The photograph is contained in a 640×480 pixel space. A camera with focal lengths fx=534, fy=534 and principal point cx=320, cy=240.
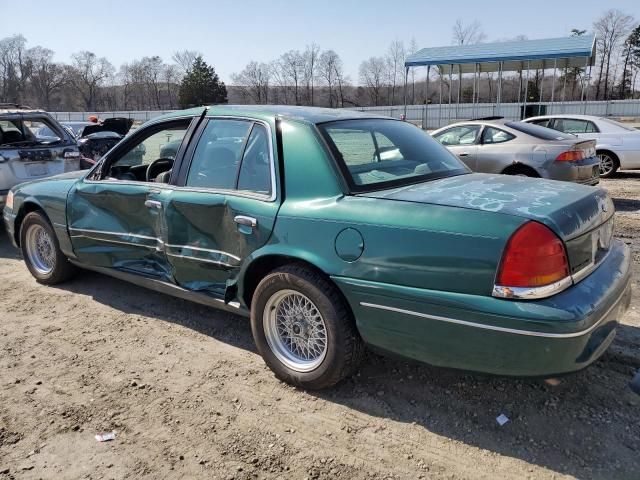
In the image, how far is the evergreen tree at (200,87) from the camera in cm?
6400

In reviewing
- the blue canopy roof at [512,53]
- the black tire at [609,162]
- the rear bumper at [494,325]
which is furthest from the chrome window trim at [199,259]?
the blue canopy roof at [512,53]

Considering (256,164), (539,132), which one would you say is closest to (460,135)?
(539,132)

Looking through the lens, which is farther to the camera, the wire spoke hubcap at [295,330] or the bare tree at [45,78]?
the bare tree at [45,78]

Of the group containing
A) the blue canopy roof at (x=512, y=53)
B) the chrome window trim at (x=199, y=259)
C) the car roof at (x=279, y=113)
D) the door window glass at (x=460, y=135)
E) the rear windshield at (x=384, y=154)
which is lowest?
the chrome window trim at (x=199, y=259)

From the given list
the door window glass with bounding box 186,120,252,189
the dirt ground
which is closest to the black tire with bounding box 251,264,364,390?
the dirt ground

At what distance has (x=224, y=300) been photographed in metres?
3.54

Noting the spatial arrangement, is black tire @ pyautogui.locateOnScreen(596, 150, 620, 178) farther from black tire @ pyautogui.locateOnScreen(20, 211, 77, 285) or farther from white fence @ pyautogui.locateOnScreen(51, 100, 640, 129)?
white fence @ pyautogui.locateOnScreen(51, 100, 640, 129)

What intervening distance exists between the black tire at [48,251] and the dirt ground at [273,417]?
118cm

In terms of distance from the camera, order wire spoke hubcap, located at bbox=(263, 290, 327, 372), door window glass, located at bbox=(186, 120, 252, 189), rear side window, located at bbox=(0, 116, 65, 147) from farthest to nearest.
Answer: rear side window, located at bbox=(0, 116, 65, 147) < door window glass, located at bbox=(186, 120, 252, 189) < wire spoke hubcap, located at bbox=(263, 290, 327, 372)

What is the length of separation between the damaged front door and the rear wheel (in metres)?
9.76

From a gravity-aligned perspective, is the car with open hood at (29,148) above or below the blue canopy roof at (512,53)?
below

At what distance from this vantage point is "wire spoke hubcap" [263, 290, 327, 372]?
3127 mm

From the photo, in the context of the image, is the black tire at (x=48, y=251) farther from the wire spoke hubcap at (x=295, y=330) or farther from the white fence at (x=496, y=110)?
the white fence at (x=496, y=110)

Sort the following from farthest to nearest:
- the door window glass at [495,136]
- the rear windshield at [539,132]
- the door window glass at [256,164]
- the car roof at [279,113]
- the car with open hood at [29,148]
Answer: the door window glass at [495,136], the rear windshield at [539,132], the car with open hood at [29,148], the car roof at [279,113], the door window glass at [256,164]
